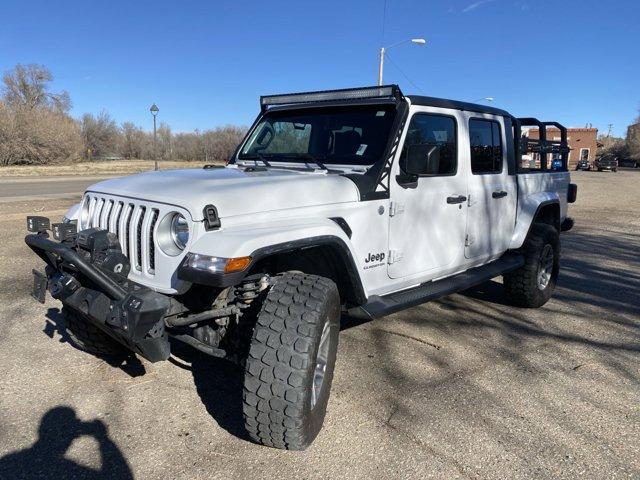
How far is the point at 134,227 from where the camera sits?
2947mm

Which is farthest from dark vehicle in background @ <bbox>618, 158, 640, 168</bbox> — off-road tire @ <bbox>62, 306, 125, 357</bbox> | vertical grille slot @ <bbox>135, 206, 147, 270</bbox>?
vertical grille slot @ <bbox>135, 206, 147, 270</bbox>

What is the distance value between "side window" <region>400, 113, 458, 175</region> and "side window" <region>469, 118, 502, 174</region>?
32 centimetres

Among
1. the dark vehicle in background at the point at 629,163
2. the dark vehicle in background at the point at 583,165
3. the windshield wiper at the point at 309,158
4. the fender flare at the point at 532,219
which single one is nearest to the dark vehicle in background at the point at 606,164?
the dark vehicle in background at the point at 583,165

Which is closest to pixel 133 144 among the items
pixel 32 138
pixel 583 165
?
pixel 32 138

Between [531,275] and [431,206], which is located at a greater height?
[431,206]

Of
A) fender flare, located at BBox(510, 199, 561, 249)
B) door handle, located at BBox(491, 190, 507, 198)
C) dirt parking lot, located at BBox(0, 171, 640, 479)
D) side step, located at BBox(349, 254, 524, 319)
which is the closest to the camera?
dirt parking lot, located at BBox(0, 171, 640, 479)

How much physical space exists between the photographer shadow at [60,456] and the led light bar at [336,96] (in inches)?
113

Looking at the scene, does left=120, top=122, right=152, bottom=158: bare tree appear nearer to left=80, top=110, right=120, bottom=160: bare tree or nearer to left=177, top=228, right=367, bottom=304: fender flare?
left=80, top=110, right=120, bottom=160: bare tree

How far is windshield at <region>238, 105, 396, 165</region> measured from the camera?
12.5 ft

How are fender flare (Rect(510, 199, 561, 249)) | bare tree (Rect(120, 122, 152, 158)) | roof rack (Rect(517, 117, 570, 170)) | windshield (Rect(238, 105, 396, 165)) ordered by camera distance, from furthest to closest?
1. bare tree (Rect(120, 122, 152, 158))
2. roof rack (Rect(517, 117, 570, 170))
3. fender flare (Rect(510, 199, 561, 249))
4. windshield (Rect(238, 105, 396, 165))

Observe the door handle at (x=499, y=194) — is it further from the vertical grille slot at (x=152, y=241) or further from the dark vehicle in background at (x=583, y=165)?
the dark vehicle in background at (x=583, y=165)

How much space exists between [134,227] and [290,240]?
0.93 metres

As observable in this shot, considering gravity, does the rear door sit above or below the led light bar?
below

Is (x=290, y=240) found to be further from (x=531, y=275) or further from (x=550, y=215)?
(x=550, y=215)
